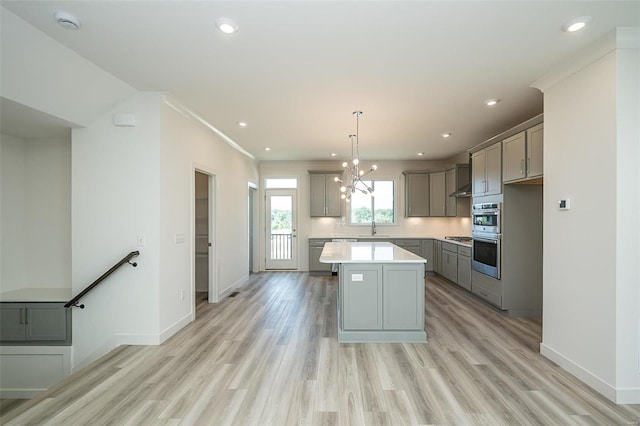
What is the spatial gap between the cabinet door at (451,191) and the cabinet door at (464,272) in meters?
1.53

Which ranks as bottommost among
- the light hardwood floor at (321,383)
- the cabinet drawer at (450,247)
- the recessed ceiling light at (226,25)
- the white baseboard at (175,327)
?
the light hardwood floor at (321,383)

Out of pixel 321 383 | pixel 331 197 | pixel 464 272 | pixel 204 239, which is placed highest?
pixel 331 197

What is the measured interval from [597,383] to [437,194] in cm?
496

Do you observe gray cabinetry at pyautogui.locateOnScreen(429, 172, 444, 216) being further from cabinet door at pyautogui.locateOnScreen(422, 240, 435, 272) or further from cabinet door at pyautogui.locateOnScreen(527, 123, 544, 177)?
cabinet door at pyautogui.locateOnScreen(527, 123, 544, 177)

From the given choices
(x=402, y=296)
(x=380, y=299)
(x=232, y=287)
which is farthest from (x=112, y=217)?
(x=402, y=296)

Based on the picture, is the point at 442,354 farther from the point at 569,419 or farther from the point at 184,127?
the point at 184,127

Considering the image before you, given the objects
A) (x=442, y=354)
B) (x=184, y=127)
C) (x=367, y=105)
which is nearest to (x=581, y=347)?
(x=442, y=354)

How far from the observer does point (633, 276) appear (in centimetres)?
222

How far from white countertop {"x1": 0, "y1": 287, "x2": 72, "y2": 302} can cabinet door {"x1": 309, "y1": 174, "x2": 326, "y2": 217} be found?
472 centimetres

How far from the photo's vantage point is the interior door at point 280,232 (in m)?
7.40

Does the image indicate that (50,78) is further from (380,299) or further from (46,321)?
(380,299)

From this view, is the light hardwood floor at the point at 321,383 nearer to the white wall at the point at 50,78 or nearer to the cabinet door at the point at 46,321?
the cabinet door at the point at 46,321

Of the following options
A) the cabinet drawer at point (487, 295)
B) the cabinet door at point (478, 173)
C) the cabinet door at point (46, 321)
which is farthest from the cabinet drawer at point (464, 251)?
the cabinet door at point (46, 321)

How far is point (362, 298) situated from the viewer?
3385mm
